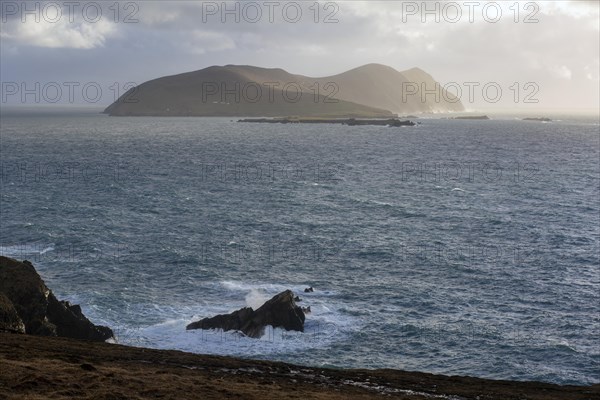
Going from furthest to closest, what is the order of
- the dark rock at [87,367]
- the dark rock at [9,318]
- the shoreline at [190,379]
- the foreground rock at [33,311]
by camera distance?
the foreground rock at [33,311], the dark rock at [9,318], the dark rock at [87,367], the shoreline at [190,379]

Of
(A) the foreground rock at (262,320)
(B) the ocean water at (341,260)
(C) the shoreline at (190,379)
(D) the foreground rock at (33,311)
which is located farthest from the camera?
(A) the foreground rock at (262,320)

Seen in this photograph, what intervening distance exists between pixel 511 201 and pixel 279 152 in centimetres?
9291

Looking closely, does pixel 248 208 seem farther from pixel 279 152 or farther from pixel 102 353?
pixel 279 152

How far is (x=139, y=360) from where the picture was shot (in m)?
34.0

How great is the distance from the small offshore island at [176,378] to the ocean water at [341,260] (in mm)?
7797

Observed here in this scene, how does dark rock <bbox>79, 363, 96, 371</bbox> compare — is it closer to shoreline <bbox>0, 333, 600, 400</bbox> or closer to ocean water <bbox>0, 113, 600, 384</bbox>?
shoreline <bbox>0, 333, 600, 400</bbox>

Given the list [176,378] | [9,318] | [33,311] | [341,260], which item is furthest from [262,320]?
[341,260]

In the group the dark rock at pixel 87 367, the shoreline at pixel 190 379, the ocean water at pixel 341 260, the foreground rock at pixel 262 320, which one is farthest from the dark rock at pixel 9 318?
the foreground rock at pixel 262 320

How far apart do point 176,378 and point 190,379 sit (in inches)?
26.0

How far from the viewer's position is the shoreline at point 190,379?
1078 inches

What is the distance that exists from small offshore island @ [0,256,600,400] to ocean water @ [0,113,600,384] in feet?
25.6

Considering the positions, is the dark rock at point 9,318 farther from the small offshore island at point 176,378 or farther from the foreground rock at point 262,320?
the foreground rock at point 262,320

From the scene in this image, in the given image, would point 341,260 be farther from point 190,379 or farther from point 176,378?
point 176,378

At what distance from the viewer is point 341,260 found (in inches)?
2608
